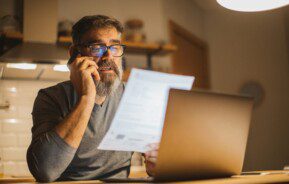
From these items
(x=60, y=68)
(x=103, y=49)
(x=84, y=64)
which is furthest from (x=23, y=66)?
(x=84, y=64)

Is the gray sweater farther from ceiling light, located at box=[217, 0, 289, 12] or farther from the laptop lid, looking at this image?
ceiling light, located at box=[217, 0, 289, 12]

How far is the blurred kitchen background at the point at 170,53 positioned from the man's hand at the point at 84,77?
1072 millimetres

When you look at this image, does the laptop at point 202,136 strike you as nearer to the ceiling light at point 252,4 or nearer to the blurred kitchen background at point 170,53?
the ceiling light at point 252,4

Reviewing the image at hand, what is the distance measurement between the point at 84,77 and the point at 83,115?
0.47ft

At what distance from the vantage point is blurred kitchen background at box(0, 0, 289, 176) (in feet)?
9.35

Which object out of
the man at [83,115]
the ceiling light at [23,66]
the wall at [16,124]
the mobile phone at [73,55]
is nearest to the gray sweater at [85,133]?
the man at [83,115]

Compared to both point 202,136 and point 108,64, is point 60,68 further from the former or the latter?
point 202,136

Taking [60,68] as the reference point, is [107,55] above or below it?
above

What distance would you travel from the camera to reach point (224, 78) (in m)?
4.62

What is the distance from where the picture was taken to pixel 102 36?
1578 millimetres

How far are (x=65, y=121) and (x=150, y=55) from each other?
8.73ft

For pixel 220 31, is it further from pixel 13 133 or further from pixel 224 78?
pixel 13 133

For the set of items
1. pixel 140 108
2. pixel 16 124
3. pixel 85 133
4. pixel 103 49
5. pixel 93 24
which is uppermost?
pixel 93 24

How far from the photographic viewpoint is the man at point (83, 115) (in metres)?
1.06
